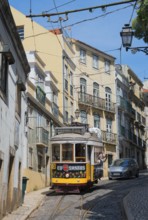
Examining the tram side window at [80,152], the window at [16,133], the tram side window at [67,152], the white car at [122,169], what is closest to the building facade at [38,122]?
the tram side window at [67,152]

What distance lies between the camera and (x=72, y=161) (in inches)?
746

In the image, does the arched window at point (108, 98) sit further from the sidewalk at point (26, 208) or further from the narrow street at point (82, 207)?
the sidewalk at point (26, 208)

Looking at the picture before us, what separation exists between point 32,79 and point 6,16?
1381 centimetres

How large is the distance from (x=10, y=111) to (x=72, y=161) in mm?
7015

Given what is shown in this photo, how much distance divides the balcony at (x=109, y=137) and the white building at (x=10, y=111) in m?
26.7

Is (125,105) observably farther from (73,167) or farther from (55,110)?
(73,167)

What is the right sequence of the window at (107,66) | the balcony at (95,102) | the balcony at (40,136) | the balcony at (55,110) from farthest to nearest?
1. the window at (107,66)
2. the balcony at (95,102)
3. the balcony at (55,110)
4. the balcony at (40,136)

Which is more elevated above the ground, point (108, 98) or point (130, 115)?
point (108, 98)

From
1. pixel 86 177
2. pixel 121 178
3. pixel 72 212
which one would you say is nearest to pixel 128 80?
pixel 121 178

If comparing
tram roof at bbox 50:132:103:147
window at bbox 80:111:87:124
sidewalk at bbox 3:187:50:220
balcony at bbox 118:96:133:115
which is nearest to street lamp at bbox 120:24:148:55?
sidewalk at bbox 3:187:50:220

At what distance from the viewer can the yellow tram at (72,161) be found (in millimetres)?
18781

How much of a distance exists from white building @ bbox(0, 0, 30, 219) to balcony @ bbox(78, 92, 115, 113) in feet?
79.5

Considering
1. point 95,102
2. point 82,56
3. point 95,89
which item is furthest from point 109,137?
point 82,56

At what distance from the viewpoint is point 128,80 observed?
50656 millimetres
